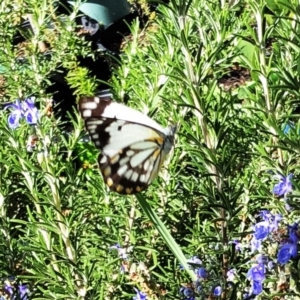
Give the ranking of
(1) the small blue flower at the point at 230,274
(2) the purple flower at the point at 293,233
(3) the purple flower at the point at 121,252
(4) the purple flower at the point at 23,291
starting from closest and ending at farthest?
(2) the purple flower at the point at 293,233 < (1) the small blue flower at the point at 230,274 < (3) the purple flower at the point at 121,252 < (4) the purple flower at the point at 23,291

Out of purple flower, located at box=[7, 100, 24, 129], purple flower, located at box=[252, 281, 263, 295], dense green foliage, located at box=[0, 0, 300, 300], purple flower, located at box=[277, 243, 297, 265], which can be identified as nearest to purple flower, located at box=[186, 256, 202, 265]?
dense green foliage, located at box=[0, 0, 300, 300]

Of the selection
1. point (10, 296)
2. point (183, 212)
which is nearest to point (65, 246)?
point (10, 296)

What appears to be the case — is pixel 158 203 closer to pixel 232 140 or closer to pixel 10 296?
pixel 232 140

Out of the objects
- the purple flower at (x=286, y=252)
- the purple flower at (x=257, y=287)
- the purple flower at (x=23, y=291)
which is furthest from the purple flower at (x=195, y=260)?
the purple flower at (x=23, y=291)

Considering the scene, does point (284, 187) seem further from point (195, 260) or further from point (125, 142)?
point (125, 142)

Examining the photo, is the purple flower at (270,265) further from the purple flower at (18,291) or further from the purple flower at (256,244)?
the purple flower at (18,291)

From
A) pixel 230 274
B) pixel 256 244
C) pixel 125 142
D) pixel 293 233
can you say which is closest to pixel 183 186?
pixel 125 142

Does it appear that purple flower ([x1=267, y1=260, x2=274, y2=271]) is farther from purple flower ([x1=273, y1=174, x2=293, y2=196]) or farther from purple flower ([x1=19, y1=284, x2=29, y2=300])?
purple flower ([x1=19, y1=284, x2=29, y2=300])
